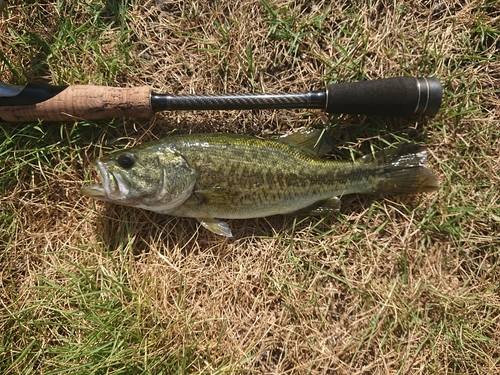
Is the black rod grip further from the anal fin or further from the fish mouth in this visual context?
the fish mouth

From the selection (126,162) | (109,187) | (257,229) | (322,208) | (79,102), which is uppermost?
(79,102)

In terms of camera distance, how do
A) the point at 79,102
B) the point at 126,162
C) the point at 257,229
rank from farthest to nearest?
the point at 257,229 < the point at 79,102 < the point at 126,162

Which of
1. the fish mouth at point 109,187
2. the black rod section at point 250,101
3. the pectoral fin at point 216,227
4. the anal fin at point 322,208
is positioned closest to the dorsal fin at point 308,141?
the black rod section at point 250,101

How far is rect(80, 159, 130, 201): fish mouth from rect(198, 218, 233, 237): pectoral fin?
61cm

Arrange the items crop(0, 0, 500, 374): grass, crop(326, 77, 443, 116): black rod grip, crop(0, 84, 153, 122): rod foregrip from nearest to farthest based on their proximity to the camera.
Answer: crop(326, 77, 443, 116): black rod grip → crop(0, 84, 153, 122): rod foregrip → crop(0, 0, 500, 374): grass

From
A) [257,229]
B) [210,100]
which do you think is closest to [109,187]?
[210,100]

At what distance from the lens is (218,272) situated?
316 centimetres

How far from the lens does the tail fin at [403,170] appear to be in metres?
3.00

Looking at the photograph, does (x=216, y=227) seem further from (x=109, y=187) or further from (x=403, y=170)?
(x=403, y=170)

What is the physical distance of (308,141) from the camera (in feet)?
10.1

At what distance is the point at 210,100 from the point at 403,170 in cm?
152

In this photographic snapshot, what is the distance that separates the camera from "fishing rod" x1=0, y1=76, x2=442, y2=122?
2867 millimetres

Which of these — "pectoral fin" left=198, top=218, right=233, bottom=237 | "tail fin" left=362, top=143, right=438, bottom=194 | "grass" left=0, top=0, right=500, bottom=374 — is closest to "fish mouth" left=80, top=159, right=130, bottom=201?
"grass" left=0, top=0, right=500, bottom=374

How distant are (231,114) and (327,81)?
0.81 m
